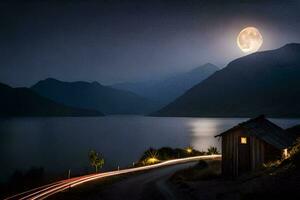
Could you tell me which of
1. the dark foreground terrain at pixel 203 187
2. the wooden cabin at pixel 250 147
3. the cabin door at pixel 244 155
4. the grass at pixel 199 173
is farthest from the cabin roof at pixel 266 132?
the grass at pixel 199 173

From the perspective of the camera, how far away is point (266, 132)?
4091 cm

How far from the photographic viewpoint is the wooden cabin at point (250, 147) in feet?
127

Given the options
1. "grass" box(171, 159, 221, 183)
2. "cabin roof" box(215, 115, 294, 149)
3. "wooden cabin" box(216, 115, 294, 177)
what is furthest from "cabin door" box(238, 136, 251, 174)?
"grass" box(171, 159, 221, 183)

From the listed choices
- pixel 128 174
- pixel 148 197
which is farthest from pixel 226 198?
pixel 128 174

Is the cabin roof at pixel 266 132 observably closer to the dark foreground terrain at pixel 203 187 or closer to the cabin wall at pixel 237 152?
the cabin wall at pixel 237 152

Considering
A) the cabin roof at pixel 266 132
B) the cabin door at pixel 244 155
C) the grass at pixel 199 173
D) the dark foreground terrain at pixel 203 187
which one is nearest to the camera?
the dark foreground terrain at pixel 203 187

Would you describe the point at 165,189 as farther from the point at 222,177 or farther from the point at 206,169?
the point at 206,169

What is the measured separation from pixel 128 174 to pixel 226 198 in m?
22.8

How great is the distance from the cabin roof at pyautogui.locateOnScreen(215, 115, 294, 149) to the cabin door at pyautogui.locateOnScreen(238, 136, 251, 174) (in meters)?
0.98

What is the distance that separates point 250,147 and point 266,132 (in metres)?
3.14

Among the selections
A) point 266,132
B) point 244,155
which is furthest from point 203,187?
point 266,132

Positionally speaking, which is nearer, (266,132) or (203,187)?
(203,187)

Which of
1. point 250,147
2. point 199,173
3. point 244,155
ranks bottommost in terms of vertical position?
point 199,173

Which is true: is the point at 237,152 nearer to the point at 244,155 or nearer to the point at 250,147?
the point at 244,155
